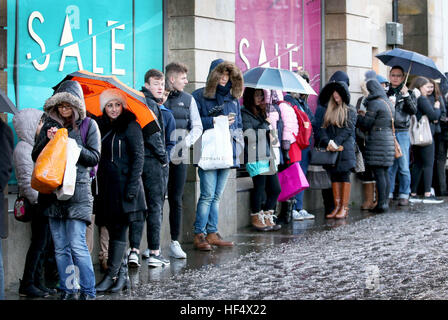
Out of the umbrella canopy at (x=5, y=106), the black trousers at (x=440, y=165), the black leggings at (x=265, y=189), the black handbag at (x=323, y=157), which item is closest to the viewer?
the umbrella canopy at (x=5, y=106)

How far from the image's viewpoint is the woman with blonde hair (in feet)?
44.3

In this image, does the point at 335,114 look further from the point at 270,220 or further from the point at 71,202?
the point at 71,202

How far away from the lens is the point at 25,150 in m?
8.10

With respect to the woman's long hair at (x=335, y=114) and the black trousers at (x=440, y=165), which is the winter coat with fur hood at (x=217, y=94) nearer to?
the woman's long hair at (x=335, y=114)

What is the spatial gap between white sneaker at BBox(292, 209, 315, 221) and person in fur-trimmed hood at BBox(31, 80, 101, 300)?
6.36m

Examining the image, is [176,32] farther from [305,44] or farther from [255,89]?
[305,44]

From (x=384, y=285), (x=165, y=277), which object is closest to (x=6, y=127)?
(x=165, y=277)

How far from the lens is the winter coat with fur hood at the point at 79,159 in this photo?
7.34 m

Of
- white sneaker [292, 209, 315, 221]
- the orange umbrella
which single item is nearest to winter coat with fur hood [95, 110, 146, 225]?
the orange umbrella

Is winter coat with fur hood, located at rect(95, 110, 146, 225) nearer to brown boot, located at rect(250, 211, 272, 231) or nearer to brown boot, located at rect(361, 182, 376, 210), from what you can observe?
brown boot, located at rect(250, 211, 272, 231)

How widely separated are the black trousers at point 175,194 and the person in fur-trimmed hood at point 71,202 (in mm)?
2488

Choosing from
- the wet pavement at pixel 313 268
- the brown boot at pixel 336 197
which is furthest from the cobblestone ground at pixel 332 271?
the brown boot at pixel 336 197

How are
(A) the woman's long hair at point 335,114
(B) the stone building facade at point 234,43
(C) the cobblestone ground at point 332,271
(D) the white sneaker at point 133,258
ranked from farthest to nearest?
(A) the woman's long hair at point 335,114 → (B) the stone building facade at point 234,43 → (D) the white sneaker at point 133,258 → (C) the cobblestone ground at point 332,271
